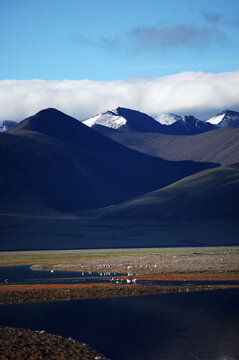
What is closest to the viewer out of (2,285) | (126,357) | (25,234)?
(126,357)

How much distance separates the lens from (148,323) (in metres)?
44.7

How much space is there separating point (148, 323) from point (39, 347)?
10.4 m

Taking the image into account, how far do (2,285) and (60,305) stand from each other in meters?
15.8

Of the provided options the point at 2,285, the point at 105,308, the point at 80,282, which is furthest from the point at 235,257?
the point at 105,308

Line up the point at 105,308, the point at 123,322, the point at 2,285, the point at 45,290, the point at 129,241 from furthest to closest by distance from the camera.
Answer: the point at 129,241
the point at 2,285
the point at 45,290
the point at 105,308
the point at 123,322

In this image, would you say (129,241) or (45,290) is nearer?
(45,290)

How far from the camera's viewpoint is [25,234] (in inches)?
7018

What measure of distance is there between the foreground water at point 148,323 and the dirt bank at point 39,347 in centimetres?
140

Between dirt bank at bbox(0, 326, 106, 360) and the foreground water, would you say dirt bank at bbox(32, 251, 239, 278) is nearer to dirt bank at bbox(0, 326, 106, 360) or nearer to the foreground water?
the foreground water

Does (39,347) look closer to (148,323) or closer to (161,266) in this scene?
(148,323)

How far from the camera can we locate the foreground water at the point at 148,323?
36.9 metres

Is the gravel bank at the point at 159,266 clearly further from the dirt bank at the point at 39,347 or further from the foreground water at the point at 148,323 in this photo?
the dirt bank at the point at 39,347

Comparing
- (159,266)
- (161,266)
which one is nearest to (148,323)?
(161,266)

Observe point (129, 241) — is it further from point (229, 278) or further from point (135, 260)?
point (229, 278)
